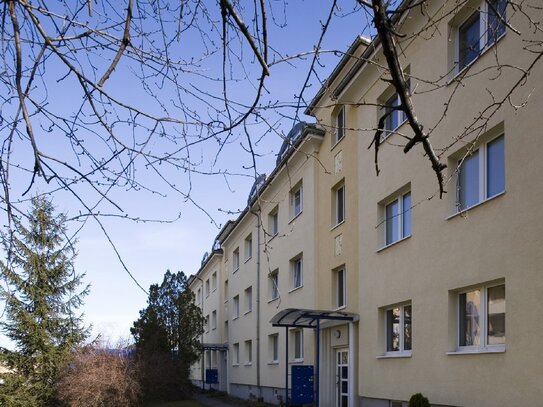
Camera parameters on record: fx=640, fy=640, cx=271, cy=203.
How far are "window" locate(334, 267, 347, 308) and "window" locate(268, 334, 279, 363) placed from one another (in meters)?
7.76

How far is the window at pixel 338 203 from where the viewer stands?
20.5 metres

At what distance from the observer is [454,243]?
41.4 ft

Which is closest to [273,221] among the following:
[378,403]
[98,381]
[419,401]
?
[98,381]

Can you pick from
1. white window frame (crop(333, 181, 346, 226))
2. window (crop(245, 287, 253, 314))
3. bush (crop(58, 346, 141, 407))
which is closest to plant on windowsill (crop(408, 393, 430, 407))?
white window frame (crop(333, 181, 346, 226))

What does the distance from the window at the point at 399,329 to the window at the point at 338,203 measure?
5.05 m

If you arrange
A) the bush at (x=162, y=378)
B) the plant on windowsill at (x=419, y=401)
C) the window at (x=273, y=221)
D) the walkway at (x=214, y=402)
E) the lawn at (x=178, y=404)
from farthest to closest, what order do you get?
the walkway at (x=214, y=402)
the lawn at (x=178, y=404)
the bush at (x=162, y=378)
the window at (x=273, y=221)
the plant on windowsill at (x=419, y=401)

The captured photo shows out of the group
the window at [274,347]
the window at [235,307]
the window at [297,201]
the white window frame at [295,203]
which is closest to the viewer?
the white window frame at [295,203]

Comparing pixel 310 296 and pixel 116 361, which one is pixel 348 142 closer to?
pixel 310 296

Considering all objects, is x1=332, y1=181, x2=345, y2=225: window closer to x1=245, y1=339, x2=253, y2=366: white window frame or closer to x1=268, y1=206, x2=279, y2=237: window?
x1=268, y1=206, x2=279, y2=237: window

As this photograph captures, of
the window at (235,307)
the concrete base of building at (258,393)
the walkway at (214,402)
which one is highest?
the window at (235,307)

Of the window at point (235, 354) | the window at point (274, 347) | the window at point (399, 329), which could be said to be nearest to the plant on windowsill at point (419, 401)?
the window at point (399, 329)

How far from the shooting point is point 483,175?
39.0 ft

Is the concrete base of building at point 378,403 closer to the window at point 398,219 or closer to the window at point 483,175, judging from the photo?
the window at point 398,219

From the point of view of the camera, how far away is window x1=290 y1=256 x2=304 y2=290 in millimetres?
24516
